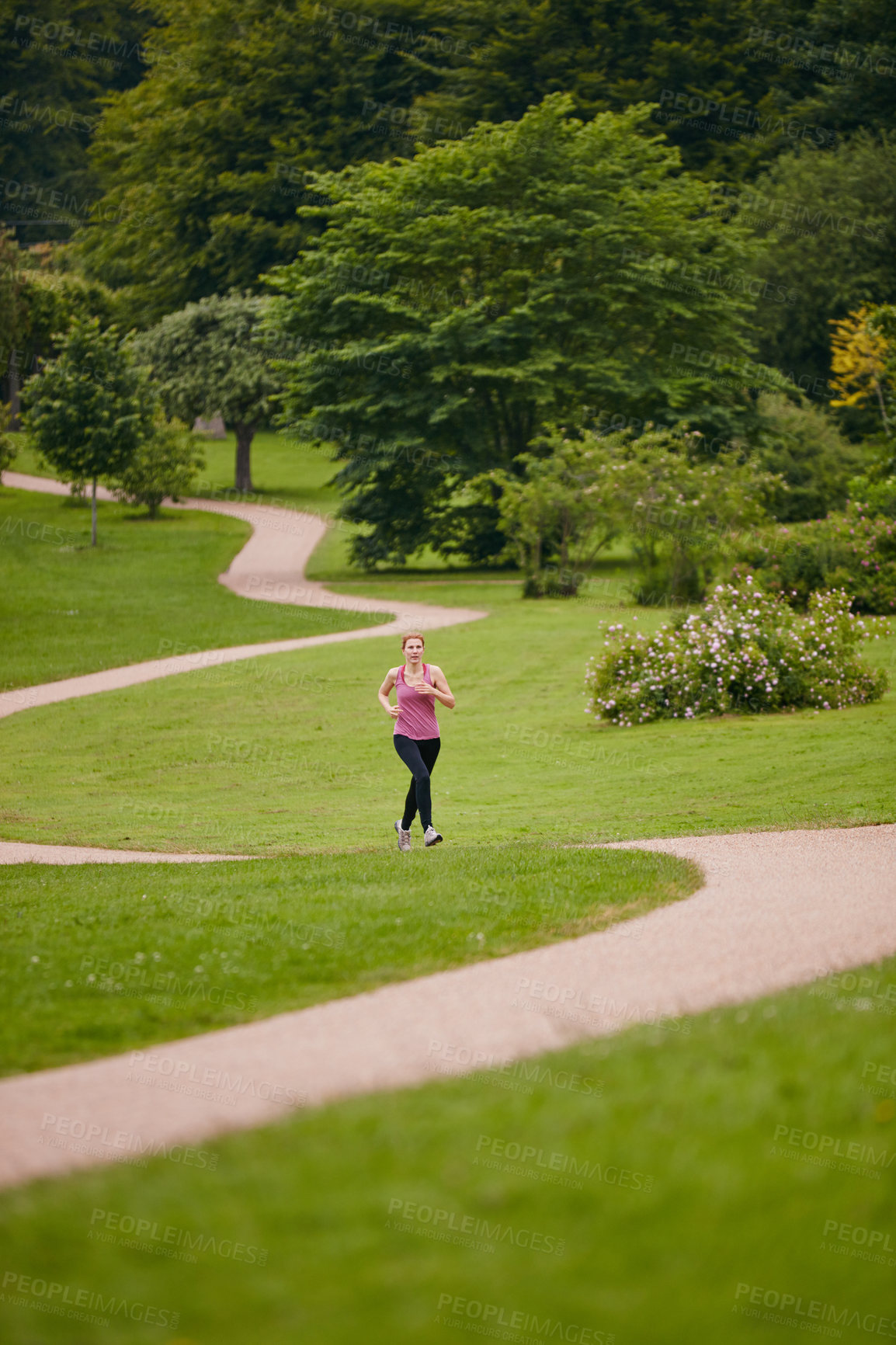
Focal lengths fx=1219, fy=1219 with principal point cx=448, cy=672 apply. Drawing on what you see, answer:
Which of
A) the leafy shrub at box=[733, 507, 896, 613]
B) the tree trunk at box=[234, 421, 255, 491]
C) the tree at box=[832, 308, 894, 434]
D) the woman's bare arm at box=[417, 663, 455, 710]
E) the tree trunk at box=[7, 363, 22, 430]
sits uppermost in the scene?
the tree at box=[832, 308, 894, 434]

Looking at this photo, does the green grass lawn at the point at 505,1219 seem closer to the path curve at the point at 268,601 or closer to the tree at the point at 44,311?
the path curve at the point at 268,601

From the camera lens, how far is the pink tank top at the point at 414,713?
11.0 meters

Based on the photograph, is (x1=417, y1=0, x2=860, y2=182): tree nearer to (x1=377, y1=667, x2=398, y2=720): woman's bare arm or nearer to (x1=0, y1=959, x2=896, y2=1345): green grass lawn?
(x1=377, y1=667, x2=398, y2=720): woman's bare arm

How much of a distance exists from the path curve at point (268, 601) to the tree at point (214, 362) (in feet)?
12.8

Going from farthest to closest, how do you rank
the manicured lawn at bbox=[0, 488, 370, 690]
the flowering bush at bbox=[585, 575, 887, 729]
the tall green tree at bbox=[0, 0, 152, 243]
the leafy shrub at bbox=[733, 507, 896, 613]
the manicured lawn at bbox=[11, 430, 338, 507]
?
the tall green tree at bbox=[0, 0, 152, 243]
the manicured lawn at bbox=[11, 430, 338, 507]
the manicured lawn at bbox=[0, 488, 370, 690]
the leafy shrub at bbox=[733, 507, 896, 613]
the flowering bush at bbox=[585, 575, 887, 729]

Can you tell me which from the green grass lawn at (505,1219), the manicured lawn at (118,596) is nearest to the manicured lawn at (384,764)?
the manicured lawn at (118,596)

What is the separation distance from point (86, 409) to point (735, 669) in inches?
933

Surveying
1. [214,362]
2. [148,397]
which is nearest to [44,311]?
[214,362]

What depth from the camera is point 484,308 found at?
118 feet

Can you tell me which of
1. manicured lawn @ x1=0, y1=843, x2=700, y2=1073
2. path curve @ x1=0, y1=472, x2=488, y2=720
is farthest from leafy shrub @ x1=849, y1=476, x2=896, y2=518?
manicured lawn @ x1=0, y1=843, x2=700, y2=1073

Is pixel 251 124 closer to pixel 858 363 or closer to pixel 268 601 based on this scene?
pixel 858 363

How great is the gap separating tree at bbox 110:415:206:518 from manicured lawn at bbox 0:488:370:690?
2.90 feet

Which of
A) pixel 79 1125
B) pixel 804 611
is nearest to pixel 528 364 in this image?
pixel 804 611

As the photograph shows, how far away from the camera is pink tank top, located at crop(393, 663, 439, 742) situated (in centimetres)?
1102
